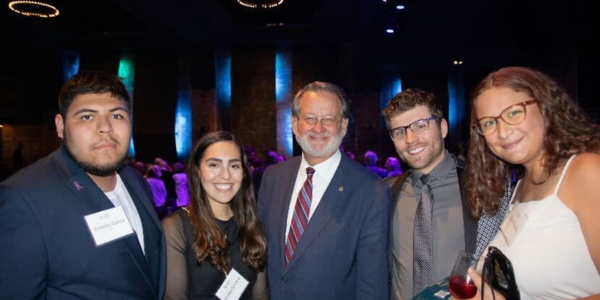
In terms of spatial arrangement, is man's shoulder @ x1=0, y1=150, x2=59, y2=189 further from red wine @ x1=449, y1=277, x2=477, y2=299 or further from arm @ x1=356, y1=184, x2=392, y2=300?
red wine @ x1=449, y1=277, x2=477, y2=299

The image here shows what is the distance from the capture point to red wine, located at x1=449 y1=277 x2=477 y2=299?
1.33 m

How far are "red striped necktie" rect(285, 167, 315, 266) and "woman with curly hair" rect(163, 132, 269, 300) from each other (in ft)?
0.62

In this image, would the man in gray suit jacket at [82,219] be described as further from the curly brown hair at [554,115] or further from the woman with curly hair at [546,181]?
the curly brown hair at [554,115]

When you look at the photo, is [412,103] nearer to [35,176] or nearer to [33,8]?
[35,176]

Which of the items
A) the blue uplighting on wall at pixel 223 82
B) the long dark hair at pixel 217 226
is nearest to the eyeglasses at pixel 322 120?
the long dark hair at pixel 217 226

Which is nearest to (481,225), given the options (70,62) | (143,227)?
(143,227)

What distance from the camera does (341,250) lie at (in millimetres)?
1919

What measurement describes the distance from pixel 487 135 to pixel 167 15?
8886 mm

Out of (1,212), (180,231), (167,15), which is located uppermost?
(167,15)

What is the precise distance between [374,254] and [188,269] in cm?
107

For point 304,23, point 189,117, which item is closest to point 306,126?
point 304,23

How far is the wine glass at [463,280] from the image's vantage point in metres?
1.33

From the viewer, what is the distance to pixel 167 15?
8.59 metres

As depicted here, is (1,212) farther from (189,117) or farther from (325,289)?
(189,117)
